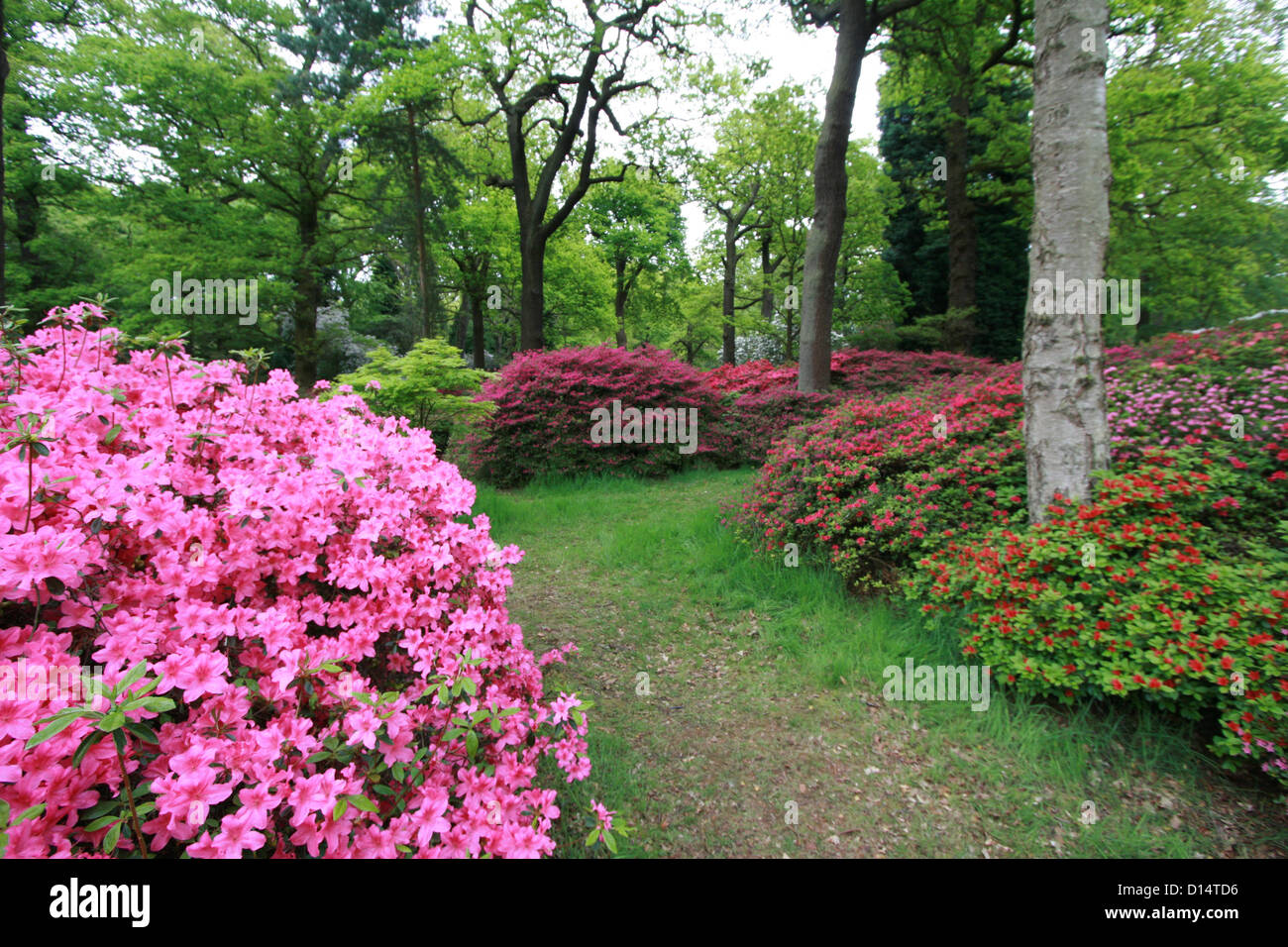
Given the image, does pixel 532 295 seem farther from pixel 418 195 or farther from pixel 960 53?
pixel 960 53

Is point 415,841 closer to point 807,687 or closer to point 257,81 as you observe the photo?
point 807,687

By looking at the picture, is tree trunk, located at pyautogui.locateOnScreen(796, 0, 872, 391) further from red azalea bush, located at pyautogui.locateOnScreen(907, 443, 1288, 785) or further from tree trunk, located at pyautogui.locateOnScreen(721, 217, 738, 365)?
tree trunk, located at pyautogui.locateOnScreen(721, 217, 738, 365)

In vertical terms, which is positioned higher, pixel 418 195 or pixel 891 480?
pixel 418 195

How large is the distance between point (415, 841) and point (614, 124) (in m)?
14.7

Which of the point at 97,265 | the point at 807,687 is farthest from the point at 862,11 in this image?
the point at 97,265

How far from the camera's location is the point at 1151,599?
2418 mm

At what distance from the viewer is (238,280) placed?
12.0 metres

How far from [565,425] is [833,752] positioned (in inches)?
231

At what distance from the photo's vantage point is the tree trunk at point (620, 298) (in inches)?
878

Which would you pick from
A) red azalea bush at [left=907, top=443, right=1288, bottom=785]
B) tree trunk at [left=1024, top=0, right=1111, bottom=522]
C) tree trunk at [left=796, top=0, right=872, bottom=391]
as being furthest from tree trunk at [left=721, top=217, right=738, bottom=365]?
red azalea bush at [left=907, top=443, right=1288, bottom=785]

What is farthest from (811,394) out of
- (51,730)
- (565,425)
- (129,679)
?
(51,730)

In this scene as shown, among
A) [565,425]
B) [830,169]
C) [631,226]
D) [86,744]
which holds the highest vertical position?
[631,226]

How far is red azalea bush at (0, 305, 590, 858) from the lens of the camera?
1.05m

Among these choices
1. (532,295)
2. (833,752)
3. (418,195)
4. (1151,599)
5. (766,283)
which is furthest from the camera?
(766,283)
